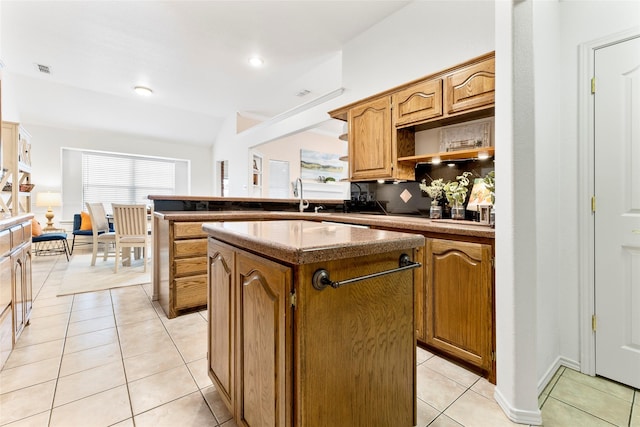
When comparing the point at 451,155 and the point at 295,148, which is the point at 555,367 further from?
the point at 295,148

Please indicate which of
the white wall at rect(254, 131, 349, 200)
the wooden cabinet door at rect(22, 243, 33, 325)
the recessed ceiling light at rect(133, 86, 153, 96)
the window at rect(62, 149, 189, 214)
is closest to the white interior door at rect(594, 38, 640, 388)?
the wooden cabinet door at rect(22, 243, 33, 325)

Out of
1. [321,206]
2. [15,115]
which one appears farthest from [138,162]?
[321,206]

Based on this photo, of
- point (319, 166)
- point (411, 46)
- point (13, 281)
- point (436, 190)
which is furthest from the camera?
point (319, 166)

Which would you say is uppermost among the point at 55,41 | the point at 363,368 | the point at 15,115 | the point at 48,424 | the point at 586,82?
the point at 55,41

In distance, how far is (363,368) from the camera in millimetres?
1015

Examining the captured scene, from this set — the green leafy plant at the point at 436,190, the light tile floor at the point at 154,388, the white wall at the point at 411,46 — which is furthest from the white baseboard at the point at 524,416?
the white wall at the point at 411,46

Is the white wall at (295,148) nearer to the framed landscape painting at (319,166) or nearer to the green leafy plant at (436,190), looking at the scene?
the framed landscape painting at (319,166)

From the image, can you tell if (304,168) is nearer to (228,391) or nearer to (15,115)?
(15,115)

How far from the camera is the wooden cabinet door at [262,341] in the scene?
88 centimetres

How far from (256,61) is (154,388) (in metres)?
3.90

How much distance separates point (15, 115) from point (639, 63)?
830 centimetres

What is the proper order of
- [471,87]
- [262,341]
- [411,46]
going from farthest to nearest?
[411,46]
[471,87]
[262,341]

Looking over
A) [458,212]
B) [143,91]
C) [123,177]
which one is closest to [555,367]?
[458,212]

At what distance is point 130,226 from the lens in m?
4.23
